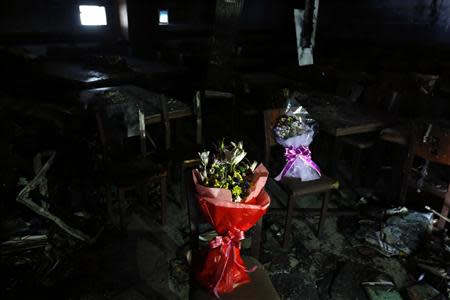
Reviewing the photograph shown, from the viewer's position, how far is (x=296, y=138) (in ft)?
10.3

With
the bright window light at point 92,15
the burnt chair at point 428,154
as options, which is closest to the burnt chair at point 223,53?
the burnt chair at point 428,154

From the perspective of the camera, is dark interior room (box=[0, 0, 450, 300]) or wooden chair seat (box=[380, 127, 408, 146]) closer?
dark interior room (box=[0, 0, 450, 300])

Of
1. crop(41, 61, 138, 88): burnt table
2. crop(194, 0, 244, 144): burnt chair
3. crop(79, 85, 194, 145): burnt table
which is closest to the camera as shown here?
crop(79, 85, 194, 145): burnt table

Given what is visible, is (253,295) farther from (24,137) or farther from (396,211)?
(24,137)

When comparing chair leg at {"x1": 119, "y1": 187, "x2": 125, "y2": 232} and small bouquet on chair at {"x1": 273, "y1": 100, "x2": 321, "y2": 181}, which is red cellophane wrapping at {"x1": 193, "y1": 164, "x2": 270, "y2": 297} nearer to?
small bouquet on chair at {"x1": 273, "y1": 100, "x2": 321, "y2": 181}

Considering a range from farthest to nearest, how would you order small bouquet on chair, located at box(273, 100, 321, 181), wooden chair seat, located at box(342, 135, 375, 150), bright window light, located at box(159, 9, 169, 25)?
bright window light, located at box(159, 9, 169, 25) < wooden chair seat, located at box(342, 135, 375, 150) < small bouquet on chair, located at box(273, 100, 321, 181)

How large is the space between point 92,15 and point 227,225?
29.6ft

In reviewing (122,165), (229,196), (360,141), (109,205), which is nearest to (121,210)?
(109,205)

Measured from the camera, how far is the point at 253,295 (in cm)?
204

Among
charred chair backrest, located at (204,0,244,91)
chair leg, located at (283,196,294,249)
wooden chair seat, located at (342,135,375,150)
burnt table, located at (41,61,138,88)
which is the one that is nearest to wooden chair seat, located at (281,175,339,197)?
chair leg, located at (283,196,294,249)

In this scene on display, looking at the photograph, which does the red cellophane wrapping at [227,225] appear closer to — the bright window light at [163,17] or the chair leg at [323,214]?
the chair leg at [323,214]

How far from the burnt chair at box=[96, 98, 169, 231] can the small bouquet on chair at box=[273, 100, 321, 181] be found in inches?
54.0

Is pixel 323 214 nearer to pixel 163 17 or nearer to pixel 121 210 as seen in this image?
pixel 121 210

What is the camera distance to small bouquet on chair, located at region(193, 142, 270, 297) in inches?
73.4
